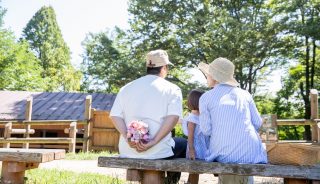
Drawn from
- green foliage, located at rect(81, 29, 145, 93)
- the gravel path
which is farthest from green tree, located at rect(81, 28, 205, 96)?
the gravel path

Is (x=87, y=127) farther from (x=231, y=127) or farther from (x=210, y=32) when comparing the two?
(x=231, y=127)

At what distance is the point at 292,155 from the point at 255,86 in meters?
21.2

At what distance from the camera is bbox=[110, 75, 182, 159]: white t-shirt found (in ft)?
10.7

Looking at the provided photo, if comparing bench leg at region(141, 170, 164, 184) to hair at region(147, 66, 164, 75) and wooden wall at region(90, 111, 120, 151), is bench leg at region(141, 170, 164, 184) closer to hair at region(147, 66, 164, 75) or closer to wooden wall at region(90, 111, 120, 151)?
hair at region(147, 66, 164, 75)

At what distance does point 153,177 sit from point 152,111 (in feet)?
1.79

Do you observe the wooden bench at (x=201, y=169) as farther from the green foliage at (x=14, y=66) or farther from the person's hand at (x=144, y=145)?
the green foliage at (x=14, y=66)

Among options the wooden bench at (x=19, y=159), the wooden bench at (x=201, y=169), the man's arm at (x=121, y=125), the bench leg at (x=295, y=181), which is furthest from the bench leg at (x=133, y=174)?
the bench leg at (x=295, y=181)

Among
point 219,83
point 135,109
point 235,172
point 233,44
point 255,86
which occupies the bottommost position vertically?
point 235,172

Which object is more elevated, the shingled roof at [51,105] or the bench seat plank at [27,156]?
the shingled roof at [51,105]

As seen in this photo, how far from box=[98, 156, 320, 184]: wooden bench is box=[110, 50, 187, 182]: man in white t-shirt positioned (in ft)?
0.56

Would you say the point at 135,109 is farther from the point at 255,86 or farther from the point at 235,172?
the point at 255,86

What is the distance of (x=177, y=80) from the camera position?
21719 mm

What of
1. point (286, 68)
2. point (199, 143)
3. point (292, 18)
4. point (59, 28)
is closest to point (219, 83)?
point (199, 143)

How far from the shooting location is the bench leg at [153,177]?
3.15m
